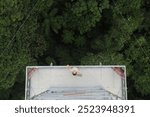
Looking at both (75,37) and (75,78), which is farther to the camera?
(75,37)

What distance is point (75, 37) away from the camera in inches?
480

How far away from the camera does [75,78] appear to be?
989cm

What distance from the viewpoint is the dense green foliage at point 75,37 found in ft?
36.3

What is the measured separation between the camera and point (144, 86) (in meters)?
11.5

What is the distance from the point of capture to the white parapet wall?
9.84 meters

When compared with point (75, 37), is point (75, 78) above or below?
below

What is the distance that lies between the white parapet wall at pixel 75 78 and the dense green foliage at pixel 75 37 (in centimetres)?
110

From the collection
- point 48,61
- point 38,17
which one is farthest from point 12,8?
point 48,61

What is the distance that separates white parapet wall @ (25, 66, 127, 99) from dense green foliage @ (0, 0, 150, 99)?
1101 millimetres

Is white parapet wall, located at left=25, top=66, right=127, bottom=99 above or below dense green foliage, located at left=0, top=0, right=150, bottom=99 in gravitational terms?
below

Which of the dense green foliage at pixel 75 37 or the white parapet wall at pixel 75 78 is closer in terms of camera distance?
the white parapet wall at pixel 75 78

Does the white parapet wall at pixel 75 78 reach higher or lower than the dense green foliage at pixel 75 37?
lower

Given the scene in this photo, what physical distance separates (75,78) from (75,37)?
2.49 m

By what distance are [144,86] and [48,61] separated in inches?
95.4
